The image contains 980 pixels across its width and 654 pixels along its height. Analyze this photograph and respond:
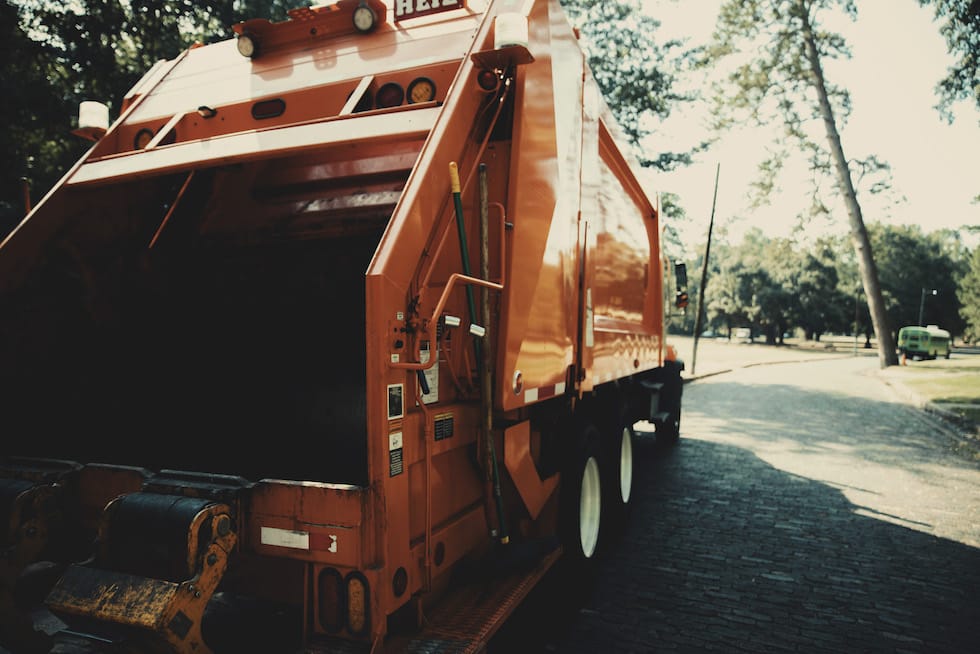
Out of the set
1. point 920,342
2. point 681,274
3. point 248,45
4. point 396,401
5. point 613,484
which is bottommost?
point 613,484

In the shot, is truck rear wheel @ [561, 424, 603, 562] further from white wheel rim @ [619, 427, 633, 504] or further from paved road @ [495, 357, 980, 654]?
white wheel rim @ [619, 427, 633, 504]

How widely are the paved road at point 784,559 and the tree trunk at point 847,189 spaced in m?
18.1

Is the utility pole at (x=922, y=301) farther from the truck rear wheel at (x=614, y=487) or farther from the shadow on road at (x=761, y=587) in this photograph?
the truck rear wheel at (x=614, y=487)

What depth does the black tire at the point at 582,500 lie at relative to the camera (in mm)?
3836

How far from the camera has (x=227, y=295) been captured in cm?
342

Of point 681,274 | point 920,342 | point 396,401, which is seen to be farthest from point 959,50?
point 920,342

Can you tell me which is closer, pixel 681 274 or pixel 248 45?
pixel 248 45

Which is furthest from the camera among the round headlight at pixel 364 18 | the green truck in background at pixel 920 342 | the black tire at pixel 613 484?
the green truck in background at pixel 920 342

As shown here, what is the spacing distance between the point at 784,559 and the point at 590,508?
65.6 inches

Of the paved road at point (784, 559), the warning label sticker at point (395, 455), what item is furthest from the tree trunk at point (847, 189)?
the warning label sticker at point (395, 455)

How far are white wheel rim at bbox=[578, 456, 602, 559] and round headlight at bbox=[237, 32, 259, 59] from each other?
328cm

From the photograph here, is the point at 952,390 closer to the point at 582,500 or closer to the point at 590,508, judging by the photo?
the point at 590,508

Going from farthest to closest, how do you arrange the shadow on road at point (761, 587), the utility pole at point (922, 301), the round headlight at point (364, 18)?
1. the utility pole at point (922, 301)
2. the shadow on road at point (761, 587)
3. the round headlight at point (364, 18)

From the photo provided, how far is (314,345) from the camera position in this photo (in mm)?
3074
